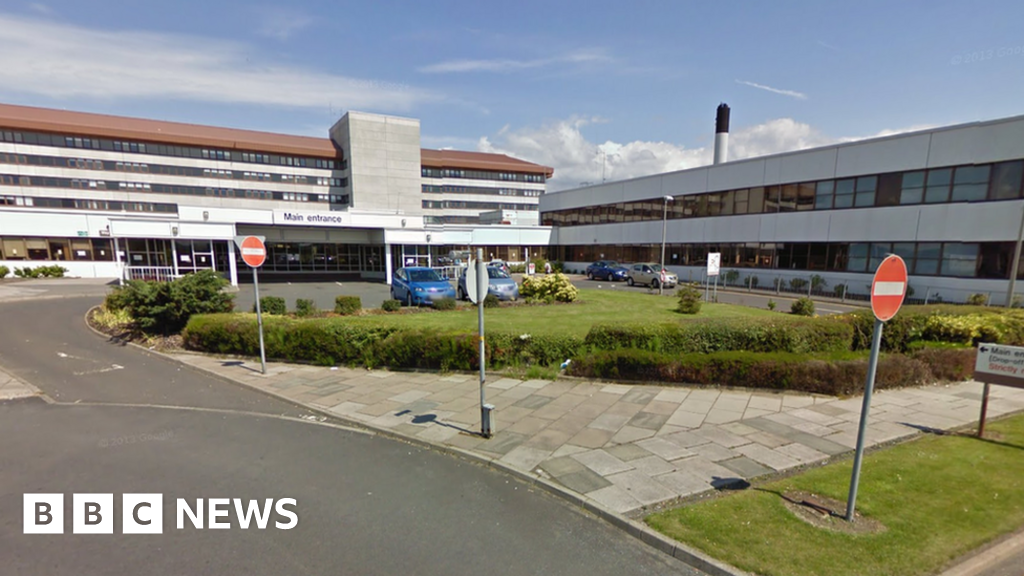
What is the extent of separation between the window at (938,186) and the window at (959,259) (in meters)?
2.47

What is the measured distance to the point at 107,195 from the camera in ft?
137

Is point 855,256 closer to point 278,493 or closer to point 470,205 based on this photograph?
point 278,493

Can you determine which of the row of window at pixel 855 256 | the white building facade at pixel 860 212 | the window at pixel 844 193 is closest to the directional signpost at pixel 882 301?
the white building facade at pixel 860 212

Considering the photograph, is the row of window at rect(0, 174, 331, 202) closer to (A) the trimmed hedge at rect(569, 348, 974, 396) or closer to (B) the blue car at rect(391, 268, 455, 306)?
(B) the blue car at rect(391, 268, 455, 306)

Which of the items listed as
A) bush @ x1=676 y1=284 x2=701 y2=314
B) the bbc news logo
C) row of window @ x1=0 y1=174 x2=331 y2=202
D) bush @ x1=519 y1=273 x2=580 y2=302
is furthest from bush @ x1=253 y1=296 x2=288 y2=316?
row of window @ x1=0 y1=174 x2=331 y2=202

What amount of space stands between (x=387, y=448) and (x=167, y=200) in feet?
182

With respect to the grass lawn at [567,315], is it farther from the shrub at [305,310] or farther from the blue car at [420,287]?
the shrub at [305,310]

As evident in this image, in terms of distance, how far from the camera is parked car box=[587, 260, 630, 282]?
33581mm

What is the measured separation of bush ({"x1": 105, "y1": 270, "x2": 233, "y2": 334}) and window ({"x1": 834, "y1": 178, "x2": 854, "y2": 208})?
1305 inches

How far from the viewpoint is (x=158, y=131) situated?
143ft

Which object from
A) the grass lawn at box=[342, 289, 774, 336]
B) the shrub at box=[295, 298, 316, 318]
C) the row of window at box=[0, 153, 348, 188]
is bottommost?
the grass lawn at box=[342, 289, 774, 336]

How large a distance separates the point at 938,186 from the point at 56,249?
2150 inches

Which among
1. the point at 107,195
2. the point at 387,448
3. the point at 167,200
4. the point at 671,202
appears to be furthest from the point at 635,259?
the point at 107,195

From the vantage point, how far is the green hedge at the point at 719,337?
8508 millimetres
